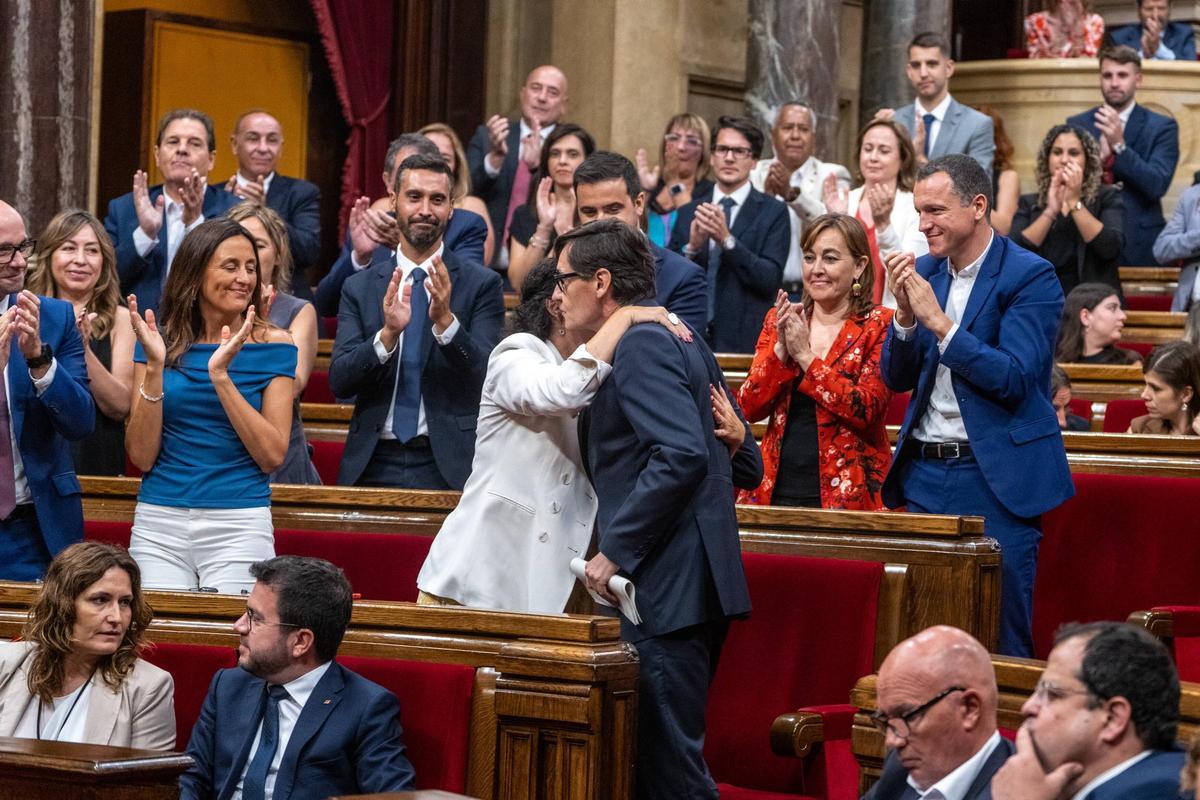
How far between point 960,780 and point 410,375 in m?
2.27

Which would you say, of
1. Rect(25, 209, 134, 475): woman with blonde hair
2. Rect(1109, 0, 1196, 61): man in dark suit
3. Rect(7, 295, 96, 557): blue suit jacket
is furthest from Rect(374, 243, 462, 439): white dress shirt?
A: Rect(1109, 0, 1196, 61): man in dark suit

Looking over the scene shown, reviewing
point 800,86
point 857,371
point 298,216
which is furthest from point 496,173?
point 857,371

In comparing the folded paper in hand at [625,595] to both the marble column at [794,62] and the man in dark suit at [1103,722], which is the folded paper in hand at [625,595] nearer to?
the man in dark suit at [1103,722]

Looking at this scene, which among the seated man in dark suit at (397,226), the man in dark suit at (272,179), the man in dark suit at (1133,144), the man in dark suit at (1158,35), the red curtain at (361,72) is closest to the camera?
the seated man in dark suit at (397,226)

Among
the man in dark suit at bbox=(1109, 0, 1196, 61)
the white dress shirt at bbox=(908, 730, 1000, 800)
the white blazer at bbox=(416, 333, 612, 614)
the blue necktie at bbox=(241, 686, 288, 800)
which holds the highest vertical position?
the man in dark suit at bbox=(1109, 0, 1196, 61)

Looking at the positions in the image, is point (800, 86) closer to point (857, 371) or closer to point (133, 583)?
point (857, 371)

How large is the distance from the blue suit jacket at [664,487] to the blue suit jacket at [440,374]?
4.20 ft

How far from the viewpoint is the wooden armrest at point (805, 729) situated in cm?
325

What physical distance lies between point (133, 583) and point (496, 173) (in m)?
3.75

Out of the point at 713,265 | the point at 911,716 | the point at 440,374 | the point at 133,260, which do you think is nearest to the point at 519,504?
the point at 911,716

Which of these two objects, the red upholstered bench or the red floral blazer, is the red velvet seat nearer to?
the red floral blazer

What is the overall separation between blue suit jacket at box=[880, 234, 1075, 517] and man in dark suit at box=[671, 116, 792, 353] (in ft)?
6.56

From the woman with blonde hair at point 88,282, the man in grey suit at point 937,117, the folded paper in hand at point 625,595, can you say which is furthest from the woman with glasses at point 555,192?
the folded paper in hand at point 625,595

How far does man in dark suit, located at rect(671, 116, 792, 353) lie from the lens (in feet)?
19.2
